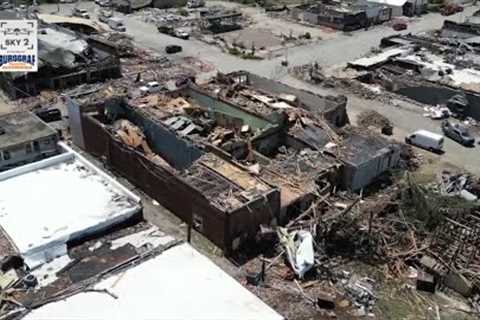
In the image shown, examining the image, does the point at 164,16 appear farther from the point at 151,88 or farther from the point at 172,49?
the point at 151,88

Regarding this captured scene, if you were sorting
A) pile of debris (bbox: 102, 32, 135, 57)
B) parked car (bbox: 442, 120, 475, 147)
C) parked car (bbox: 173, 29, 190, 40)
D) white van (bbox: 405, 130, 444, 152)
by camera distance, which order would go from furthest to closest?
1. parked car (bbox: 173, 29, 190, 40)
2. pile of debris (bbox: 102, 32, 135, 57)
3. parked car (bbox: 442, 120, 475, 147)
4. white van (bbox: 405, 130, 444, 152)

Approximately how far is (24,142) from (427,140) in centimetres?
2618

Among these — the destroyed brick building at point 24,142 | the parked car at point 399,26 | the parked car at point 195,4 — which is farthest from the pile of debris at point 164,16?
the destroyed brick building at point 24,142

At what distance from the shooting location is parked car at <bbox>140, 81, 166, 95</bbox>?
141 ft

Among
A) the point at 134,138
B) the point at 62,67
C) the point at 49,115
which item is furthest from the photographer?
the point at 62,67

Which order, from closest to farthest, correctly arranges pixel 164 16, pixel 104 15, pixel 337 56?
pixel 337 56 → pixel 104 15 → pixel 164 16

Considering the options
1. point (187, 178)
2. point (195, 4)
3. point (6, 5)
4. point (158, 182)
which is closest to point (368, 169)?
point (187, 178)

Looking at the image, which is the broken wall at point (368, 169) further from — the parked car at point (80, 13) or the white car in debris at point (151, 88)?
the parked car at point (80, 13)

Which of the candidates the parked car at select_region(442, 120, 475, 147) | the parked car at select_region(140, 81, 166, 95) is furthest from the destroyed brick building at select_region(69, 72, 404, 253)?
the parked car at select_region(442, 120, 475, 147)

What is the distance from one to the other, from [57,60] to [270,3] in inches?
1598

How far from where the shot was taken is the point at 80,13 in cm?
7262

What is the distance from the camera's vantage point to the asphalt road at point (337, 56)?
41.0 metres

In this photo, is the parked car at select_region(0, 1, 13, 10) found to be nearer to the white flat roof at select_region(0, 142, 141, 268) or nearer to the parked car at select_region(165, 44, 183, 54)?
the parked car at select_region(165, 44, 183, 54)

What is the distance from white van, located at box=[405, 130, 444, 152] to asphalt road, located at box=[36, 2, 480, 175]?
88 centimetres
